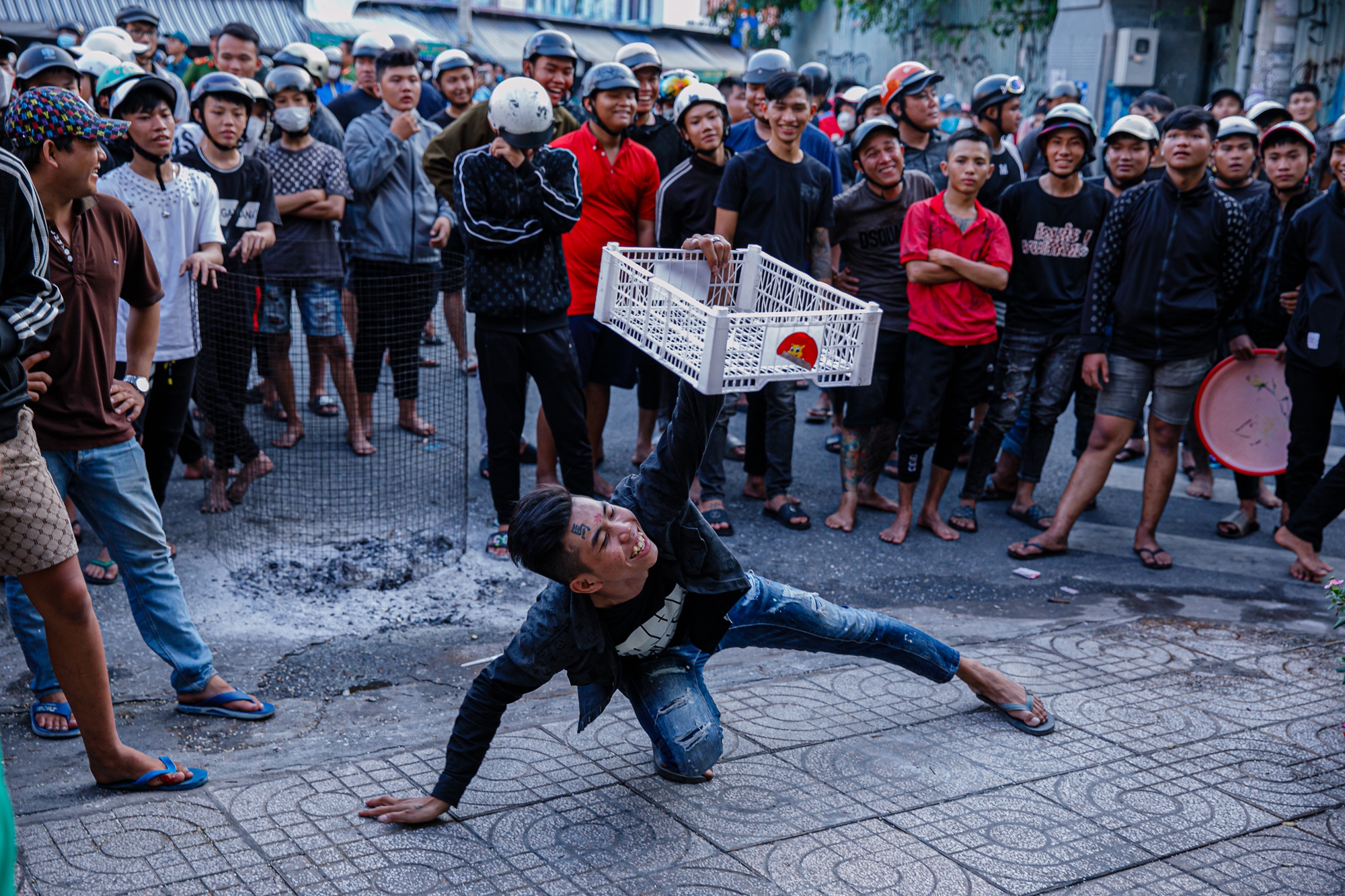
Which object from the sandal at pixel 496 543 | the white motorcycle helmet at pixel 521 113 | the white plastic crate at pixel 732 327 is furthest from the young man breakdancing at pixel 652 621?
the sandal at pixel 496 543

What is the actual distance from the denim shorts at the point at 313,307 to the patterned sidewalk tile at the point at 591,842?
13.0ft

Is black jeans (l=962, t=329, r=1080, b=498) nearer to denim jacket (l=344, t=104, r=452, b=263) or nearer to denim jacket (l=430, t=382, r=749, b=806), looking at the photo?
denim jacket (l=344, t=104, r=452, b=263)

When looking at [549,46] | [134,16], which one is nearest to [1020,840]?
[549,46]

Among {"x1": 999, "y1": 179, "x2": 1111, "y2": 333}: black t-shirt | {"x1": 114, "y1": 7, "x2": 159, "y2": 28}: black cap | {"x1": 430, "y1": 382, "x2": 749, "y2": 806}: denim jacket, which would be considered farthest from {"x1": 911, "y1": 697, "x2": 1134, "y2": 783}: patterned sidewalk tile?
{"x1": 114, "y1": 7, "x2": 159, "y2": 28}: black cap

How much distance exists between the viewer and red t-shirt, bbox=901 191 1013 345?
6023 mm

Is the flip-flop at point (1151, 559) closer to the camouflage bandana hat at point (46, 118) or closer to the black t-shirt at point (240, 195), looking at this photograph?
the black t-shirt at point (240, 195)

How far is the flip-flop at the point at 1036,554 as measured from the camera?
6.02 metres

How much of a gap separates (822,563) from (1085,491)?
1.42 metres

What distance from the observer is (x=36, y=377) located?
3.41m

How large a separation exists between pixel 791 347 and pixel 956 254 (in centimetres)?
276

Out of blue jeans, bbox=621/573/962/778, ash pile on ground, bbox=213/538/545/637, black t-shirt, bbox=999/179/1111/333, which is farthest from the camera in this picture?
black t-shirt, bbox=999/179/1111/333

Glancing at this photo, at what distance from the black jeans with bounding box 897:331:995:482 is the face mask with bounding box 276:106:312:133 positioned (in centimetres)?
355

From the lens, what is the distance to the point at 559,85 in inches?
269

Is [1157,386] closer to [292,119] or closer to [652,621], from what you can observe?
[652,621]
